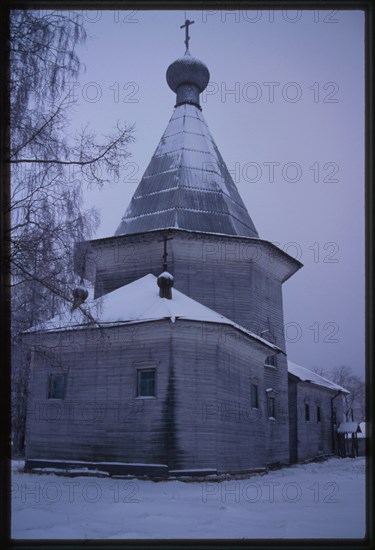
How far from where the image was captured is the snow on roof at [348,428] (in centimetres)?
2928

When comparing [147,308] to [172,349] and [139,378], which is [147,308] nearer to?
[172,349]

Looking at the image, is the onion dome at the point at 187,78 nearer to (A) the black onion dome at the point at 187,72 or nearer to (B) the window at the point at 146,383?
(A) the black onion dome at the point at 187,72

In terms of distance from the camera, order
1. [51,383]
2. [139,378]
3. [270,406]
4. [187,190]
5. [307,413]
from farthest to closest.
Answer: [307,413]
[187,190]
[270,406]
[51,383]
[139,378]

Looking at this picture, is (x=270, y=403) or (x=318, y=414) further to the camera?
(x=318, y=414)

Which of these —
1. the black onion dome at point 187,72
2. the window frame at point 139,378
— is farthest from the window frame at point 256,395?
the black onion dome at point 187,72

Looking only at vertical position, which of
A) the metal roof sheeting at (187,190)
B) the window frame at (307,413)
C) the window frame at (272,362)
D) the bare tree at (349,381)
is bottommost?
the bare tree at (349,381)

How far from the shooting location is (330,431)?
94.2 feet

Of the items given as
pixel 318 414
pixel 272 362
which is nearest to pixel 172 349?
pixel 272 362

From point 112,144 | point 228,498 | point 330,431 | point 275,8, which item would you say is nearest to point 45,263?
point 112,144

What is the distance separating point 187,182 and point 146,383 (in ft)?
30.6

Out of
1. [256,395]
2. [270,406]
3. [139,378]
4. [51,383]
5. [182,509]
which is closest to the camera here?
[182,509]

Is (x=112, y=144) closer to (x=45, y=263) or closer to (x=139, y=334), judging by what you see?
(x=45, y=263)

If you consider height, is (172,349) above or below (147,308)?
below

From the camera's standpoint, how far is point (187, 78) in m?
25.1
